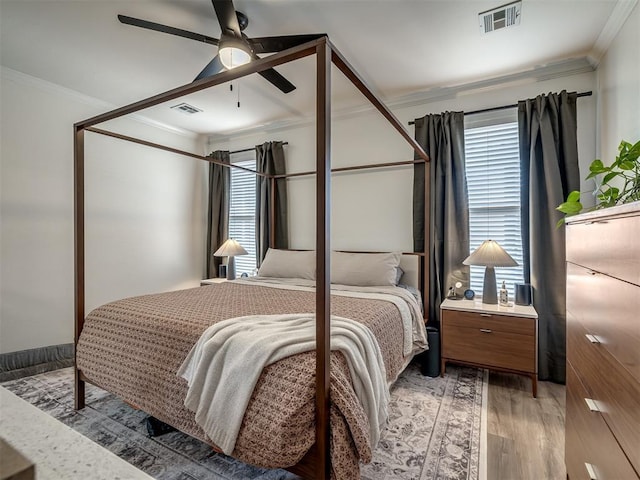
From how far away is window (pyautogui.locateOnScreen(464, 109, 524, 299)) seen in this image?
2.85 meters

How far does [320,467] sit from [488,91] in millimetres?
3197

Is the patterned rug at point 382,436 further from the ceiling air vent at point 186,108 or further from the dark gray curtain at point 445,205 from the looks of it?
the ceiling air vent at point 186,108

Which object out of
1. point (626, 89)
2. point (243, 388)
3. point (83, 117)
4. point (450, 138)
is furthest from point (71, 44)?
point (626, 89)

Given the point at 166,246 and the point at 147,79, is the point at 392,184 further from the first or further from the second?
the point at 166,246

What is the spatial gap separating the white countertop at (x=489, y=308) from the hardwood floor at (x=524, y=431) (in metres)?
0.59

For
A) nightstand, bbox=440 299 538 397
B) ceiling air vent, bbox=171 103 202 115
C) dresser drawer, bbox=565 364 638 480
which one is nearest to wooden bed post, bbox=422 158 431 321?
nightstand, bbox=440 299 538 397

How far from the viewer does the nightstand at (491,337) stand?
2381 mm

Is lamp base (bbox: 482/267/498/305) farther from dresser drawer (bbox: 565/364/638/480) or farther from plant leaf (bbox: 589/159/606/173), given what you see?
plant leaf (bbox: 589/159/606/173)

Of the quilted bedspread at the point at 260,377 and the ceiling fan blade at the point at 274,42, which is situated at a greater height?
the ceiling fan blade at the point at 274,42

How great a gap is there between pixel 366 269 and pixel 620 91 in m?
2.16

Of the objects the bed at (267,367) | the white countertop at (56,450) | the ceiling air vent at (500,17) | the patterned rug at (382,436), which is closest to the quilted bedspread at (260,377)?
the bed at (267,367)

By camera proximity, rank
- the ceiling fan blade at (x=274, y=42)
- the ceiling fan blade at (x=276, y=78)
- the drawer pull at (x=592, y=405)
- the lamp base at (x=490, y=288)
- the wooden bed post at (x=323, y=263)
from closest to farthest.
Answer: the drawer pull at (x=592, y=405)
the wooden bed post at (x=323, y=263)
the ceiling fan blade at (x=274, y=42)
the ceiling fan blade at (x=276, y=78)
the lamp base at (x=490, y=288)

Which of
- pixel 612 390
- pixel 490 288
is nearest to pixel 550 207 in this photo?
pixel 490 288

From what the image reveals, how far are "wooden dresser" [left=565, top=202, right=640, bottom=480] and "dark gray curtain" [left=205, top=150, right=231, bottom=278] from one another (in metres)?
3.81
